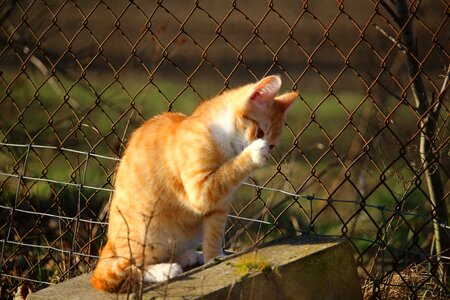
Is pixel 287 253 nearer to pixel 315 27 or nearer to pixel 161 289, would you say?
pixel 161 289

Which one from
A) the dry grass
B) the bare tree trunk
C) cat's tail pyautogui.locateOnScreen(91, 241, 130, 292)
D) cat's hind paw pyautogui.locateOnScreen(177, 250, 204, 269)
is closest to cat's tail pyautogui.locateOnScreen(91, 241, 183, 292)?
cat's tail pyautogui.locateOnScreen(91, 241, 130, 292)

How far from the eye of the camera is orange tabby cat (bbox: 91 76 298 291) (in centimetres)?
364

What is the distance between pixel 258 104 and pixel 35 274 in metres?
1.86

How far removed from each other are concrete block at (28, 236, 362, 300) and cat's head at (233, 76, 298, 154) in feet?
1.53

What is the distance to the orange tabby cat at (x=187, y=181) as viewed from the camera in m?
3.64

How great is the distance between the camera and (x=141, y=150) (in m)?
3.90

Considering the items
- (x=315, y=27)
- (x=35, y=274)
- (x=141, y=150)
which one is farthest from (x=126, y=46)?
(x=141, y=150)

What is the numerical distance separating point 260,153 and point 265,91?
1.25 feet

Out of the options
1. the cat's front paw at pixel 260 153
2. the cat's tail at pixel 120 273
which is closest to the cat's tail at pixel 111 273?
the cat's tail at pixel 120 273

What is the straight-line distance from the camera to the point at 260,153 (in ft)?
11.5

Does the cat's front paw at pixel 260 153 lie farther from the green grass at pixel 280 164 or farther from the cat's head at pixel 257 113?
the green grass at pixel 280 164

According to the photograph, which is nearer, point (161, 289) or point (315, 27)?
point (161, 289)

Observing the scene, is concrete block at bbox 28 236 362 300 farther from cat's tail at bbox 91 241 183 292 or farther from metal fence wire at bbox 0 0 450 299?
metal fence wire at bbox 0 0 450 299

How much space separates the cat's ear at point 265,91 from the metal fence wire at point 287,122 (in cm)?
22
